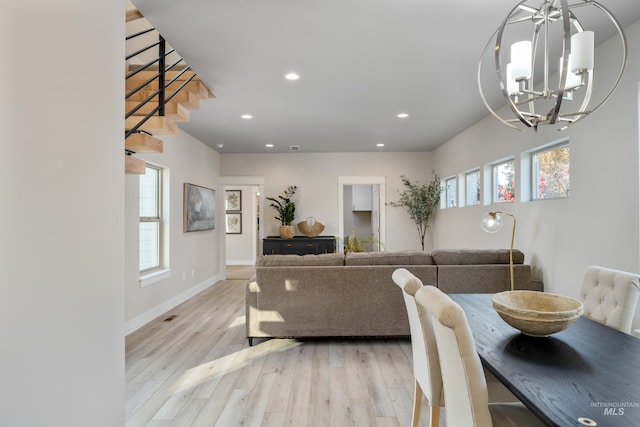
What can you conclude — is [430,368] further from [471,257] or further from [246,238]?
[246,238]

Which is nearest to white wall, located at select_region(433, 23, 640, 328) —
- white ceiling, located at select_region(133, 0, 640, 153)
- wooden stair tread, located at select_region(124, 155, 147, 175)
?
white ceiling, located at select_region(133, 0, 640, 153)

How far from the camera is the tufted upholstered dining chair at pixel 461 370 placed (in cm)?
118

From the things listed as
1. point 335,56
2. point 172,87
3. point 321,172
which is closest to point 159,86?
point 172,87

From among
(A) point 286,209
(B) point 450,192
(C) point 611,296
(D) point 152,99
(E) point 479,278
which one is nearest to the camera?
(C) point 611,296

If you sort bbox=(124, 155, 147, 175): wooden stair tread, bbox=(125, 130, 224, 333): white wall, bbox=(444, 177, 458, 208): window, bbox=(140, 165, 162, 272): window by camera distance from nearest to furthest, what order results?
bbox=(124, 155, 147, 175): wooden stair tread → bbox=(125, 130, 224, 333): white wall → bbox=(140, 165, 162, 272): window → bbox=(444, 177, 458, 208): window

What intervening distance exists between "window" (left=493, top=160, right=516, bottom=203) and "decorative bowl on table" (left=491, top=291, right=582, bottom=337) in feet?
8.68

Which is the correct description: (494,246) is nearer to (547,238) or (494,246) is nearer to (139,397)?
Result: (547,238)

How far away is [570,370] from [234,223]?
849 centimetres

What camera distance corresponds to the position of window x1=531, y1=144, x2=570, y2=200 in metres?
3.34

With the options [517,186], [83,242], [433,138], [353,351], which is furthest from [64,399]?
[433,138]

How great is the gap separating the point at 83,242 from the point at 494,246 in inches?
174

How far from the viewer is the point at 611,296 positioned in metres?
1.93

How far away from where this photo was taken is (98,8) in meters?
1.57

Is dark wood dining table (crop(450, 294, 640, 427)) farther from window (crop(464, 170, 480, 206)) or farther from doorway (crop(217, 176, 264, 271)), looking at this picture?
doorway (crop(217, 176, 264, 271))
